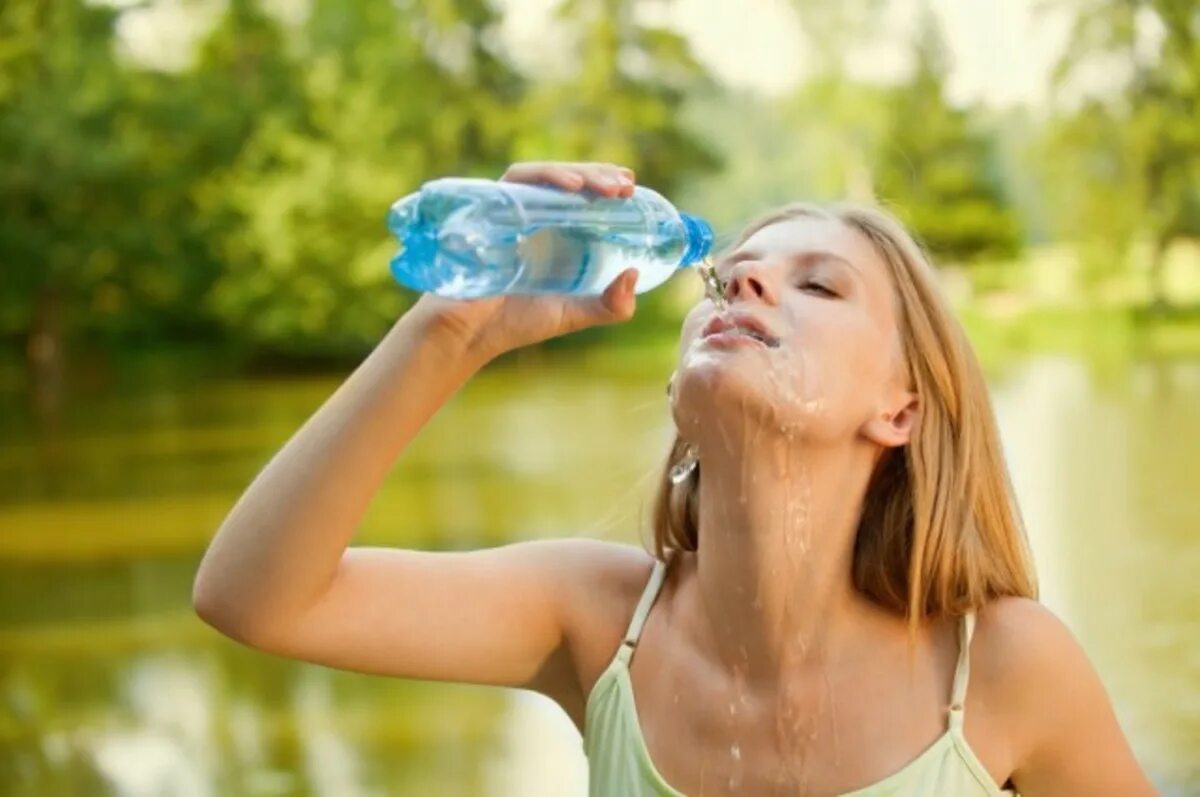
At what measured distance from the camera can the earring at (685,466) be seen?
3.75 feet

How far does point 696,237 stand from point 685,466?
0.15 m

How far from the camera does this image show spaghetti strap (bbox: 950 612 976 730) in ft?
3.34

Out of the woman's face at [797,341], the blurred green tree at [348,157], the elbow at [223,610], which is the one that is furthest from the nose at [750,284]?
the blurred green tree at [348,157]

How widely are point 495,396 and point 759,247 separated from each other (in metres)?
8.47

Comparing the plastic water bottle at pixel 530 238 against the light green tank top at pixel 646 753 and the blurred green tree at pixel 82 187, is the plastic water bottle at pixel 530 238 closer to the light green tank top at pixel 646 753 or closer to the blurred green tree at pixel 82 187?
the light green tank top at pixel 646 753

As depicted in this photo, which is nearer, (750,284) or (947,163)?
(750,284)

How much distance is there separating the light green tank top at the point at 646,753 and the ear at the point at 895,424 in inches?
4.6

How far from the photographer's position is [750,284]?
1017 millimetres

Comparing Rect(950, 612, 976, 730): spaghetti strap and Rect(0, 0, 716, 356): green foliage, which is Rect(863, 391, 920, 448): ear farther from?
Rect(0, 0, 716, 356): green foliage

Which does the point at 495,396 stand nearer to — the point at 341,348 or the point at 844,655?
the point at 341,348

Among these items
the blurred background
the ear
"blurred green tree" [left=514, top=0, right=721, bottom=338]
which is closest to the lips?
the ear

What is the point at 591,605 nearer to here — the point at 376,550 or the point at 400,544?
the point at 376,550

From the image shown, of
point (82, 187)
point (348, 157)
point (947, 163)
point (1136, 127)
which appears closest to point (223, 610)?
point (82, 187)

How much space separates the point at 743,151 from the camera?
13.2 meters
